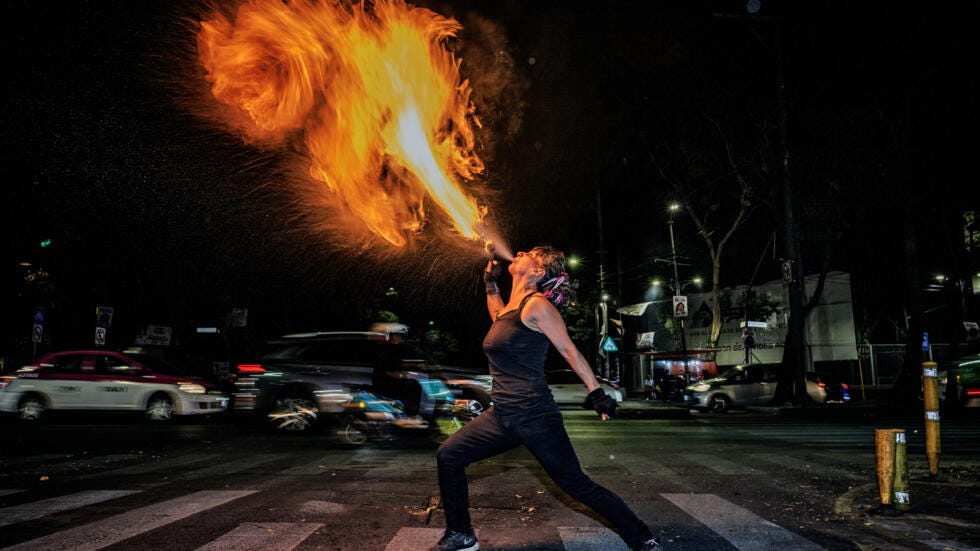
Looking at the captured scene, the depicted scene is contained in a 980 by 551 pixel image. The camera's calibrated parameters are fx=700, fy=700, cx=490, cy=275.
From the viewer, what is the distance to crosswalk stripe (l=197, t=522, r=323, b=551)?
4637mm

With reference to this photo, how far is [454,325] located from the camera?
54469 millimetres

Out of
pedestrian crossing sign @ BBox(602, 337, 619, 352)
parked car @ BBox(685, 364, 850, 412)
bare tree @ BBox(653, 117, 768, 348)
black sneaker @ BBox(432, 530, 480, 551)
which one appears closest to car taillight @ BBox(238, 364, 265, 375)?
black sneaker @ BBox(432, 530, 480, 551)

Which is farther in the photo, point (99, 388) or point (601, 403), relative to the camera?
point (99, 388)

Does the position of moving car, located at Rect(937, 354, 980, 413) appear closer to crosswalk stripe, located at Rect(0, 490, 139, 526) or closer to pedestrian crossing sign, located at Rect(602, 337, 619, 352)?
pedestrian crossing sign, located at Rect(602, 337, 619, 352)

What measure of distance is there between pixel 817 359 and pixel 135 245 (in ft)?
94.2

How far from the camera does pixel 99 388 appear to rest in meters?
16.1

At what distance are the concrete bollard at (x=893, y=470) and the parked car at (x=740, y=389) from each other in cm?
1829

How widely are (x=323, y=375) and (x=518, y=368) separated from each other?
30.2ft

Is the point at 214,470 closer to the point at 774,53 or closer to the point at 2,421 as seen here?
the point at 2,421

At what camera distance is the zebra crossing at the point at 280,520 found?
15.7 ft

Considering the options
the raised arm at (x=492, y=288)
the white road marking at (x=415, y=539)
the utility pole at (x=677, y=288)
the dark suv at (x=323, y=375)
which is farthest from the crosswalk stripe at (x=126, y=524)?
the utility pole at (x=677, y=288)

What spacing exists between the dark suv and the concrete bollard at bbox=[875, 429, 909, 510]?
302 inches

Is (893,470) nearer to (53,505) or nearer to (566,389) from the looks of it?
(53,505)

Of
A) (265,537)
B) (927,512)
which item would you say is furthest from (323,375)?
(927,512)
